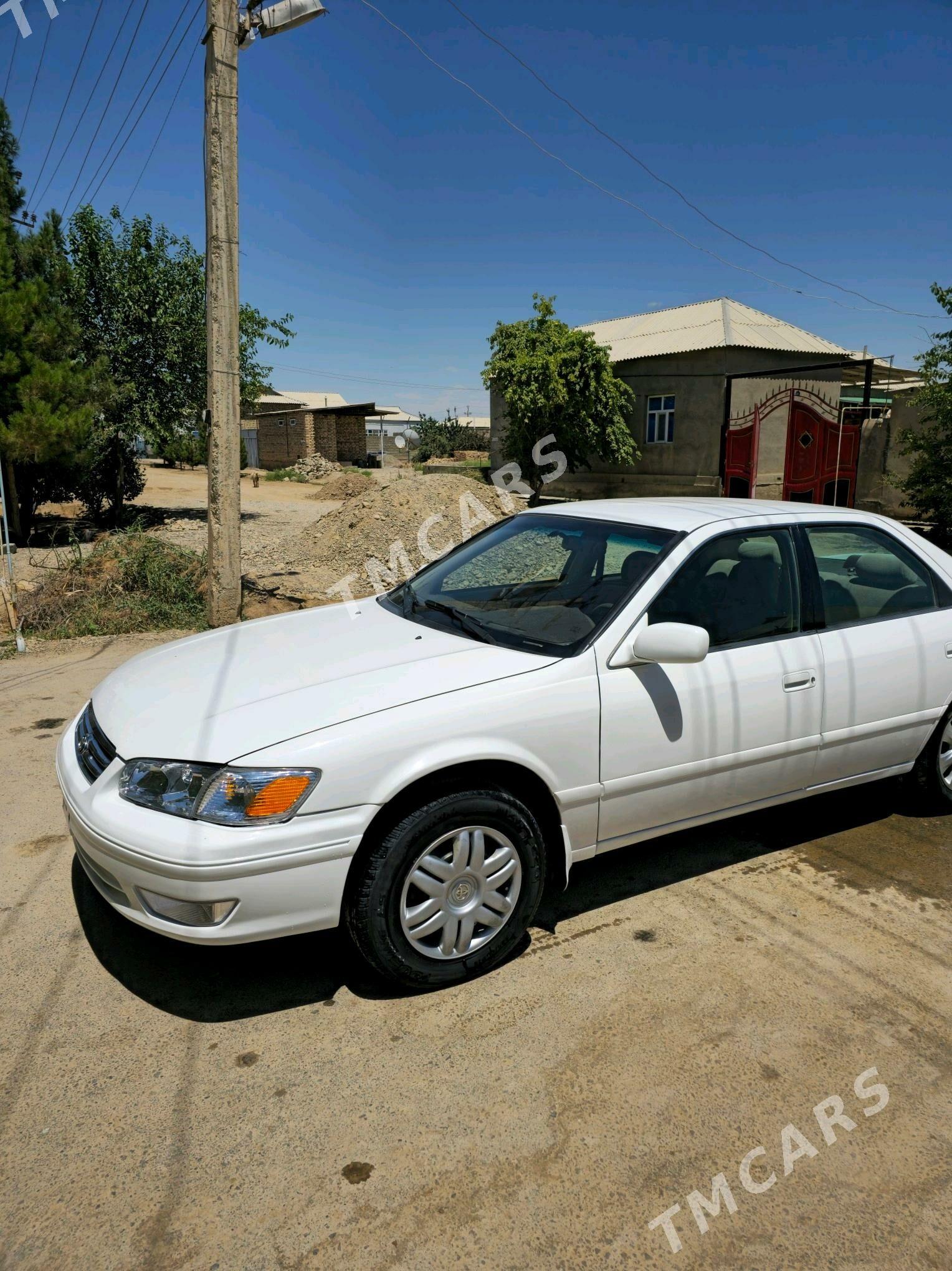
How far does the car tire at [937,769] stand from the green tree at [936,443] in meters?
11.6

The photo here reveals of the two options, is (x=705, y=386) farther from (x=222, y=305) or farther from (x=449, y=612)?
(x=449, y=612)

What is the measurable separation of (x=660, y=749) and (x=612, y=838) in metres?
0.38

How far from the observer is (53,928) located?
3.29m

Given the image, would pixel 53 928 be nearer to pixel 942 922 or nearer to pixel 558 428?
pixel 942 922

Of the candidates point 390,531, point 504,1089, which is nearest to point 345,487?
point 390,531

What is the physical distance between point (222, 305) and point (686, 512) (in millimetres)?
5115

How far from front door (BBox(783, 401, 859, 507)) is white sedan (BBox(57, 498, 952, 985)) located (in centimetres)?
1392

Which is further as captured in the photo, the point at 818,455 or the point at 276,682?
the point at 818,455

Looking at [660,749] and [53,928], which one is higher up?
[660,749]

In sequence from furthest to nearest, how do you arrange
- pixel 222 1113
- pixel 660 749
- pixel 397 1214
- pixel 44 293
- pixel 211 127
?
pixel 44 293 → pixel 211 127 → pixel 660 749 → pixel 222 1113 → pixel 397 1214

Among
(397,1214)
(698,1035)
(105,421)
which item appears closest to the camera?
(397,1214)

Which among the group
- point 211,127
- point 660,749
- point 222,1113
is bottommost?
point 222,1113

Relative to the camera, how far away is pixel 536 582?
381cm

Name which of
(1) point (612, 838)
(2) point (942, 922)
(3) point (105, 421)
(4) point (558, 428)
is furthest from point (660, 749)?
(4) point (558, 428)
